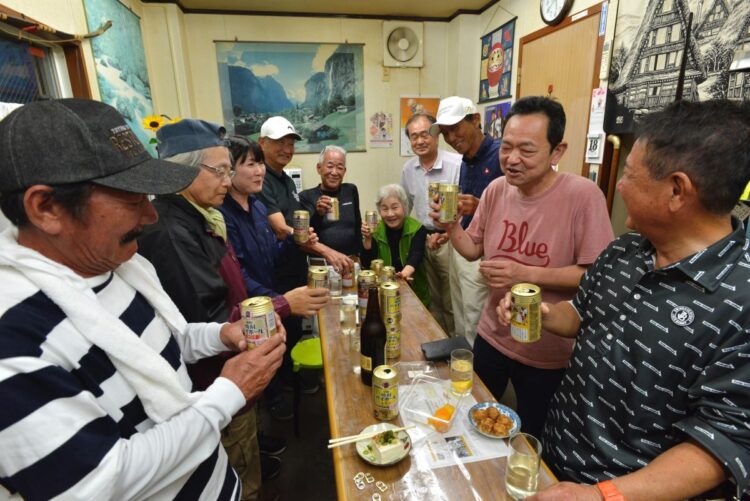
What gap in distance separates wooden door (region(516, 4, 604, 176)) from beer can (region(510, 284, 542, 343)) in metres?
2.17

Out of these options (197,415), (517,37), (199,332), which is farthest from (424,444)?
(517,37)

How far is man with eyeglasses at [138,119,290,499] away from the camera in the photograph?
1153 millimetres

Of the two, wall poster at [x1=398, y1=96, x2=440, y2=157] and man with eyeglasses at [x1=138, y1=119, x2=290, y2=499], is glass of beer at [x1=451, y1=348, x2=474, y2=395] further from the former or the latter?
wall poster at [x1=398, y1=96, x2=440, y2=157]

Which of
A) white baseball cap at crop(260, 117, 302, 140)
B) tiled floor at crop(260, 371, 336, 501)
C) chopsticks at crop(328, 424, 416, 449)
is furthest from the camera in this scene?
white baseball cap at crop(260, 117, 302, 140)

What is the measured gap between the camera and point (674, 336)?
83cm

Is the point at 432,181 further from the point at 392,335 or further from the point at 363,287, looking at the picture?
the point at 392,335

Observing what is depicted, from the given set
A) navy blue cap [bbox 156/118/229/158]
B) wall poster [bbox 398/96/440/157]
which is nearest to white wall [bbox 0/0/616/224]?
wall poster [bbox 398/96/440/157]

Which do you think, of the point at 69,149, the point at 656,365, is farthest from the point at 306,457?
the point at 69,149

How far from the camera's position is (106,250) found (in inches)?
29.2

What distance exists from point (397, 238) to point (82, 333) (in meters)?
2.17

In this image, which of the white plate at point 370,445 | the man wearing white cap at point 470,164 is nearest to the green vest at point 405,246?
the man wearing white cap at point 470,164

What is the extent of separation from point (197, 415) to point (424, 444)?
57 centimetres

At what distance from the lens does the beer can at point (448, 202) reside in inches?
61.4

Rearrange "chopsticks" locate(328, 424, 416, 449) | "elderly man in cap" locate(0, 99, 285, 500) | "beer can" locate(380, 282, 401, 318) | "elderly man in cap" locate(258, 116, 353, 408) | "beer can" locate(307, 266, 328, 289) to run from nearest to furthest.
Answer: "elderly man in cap" locate(0, 99, 285, 500) → "chopsticks" locate(328, 424, 416, 449) → "beer can" locate(380, 282, 401, 318) → "beer can" locate(307, 266, 328, 289) → "elderly man in cap" locate(258, 116, 353, 408)
